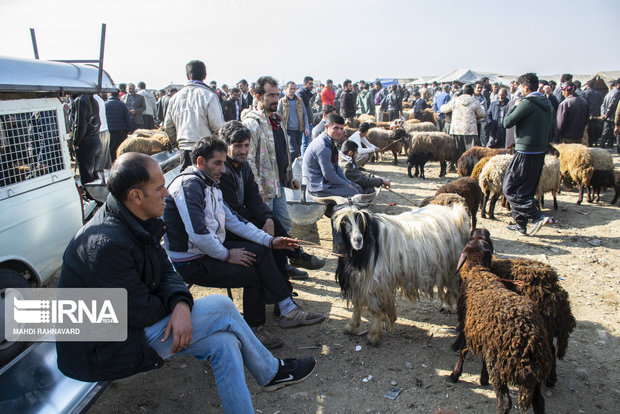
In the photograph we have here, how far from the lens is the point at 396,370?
11.4 feet

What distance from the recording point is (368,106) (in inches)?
→ 766

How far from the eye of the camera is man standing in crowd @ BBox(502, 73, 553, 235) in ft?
20.1

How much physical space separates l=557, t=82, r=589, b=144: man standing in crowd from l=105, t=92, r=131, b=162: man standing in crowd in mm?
10819

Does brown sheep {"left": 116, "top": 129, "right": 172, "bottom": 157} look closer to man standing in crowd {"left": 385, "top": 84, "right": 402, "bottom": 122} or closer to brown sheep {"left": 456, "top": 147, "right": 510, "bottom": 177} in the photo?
brown sheep {"left": 456, "top": 147, "right": 510, "bottom": 177}

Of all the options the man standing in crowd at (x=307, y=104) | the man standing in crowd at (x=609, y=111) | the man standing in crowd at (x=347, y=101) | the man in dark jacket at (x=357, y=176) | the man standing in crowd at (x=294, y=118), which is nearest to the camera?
the man in dark jacket at (x=357, y=176)

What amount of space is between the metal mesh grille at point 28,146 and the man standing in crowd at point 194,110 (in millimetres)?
1544

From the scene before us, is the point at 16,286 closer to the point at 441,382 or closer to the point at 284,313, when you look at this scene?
the point at 284,313

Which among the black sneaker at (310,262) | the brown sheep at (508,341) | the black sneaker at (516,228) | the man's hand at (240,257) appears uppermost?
the man's hand at (240,257)

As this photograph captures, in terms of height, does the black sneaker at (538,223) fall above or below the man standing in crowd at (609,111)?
below

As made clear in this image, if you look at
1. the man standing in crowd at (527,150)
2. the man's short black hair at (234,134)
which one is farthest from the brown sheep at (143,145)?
the man standing in crowd at (527,150)

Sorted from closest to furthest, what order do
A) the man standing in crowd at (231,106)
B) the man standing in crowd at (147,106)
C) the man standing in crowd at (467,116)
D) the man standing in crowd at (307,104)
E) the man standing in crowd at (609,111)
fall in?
the man standing in crowd at (307,104) → the man standing in crowd at (467,116) → the man standing in crowd at (609,111) → the man standing in crowd at (231,106) → the man standing in crowd at (147,106)

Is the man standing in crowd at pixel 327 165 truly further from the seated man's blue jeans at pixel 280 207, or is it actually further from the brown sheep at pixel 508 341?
the brown sheep at pixel 508 341

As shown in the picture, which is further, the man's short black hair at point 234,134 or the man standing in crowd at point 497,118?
the man standing in crowd at point 497,118

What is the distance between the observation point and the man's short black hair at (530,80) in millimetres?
6051
